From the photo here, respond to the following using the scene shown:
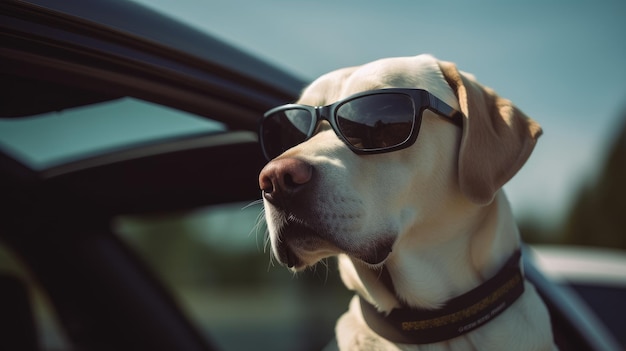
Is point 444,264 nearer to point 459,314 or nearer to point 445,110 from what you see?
point 459,314

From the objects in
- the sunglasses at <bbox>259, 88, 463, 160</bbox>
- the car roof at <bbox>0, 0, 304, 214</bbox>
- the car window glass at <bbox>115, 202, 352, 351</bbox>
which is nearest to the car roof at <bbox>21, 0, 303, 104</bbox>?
the car roof at <bbox>0, 0, 304, 214</bbox>

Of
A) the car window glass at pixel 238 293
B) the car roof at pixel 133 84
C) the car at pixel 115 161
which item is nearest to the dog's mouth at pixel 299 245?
the car at pixel 115 161

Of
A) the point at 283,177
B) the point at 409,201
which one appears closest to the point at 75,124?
the point at 283,177

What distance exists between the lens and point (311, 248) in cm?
158

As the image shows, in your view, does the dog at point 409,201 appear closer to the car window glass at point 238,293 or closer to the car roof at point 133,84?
the car roof at point 133,84

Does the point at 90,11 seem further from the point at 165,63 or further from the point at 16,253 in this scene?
the point at 16,253

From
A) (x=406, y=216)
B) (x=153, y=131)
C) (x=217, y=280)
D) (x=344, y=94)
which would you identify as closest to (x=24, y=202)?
(x=153, y=131)

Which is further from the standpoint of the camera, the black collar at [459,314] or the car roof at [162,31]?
the black collar at [459,314]

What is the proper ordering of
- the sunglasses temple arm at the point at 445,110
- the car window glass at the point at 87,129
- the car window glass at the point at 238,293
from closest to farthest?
the sunglasses temple arm at the point at 445,110 < the car window glass at the point at 87,129 < the car window glass at the point at 238,293

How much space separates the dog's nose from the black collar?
534 mm

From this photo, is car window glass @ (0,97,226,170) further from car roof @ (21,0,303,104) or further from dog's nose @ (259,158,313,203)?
dog's nose @ (259,158,313,203)

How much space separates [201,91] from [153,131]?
71cm

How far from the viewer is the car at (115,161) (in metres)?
1.44

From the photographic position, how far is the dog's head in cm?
153
